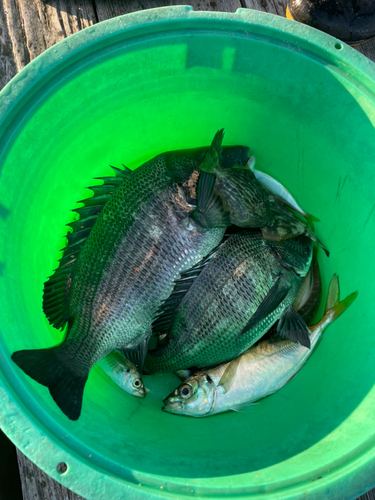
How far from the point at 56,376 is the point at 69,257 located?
1.76ft

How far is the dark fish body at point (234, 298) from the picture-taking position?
1663 mm

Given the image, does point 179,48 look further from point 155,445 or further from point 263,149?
point 155,445

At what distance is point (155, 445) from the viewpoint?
156 cm

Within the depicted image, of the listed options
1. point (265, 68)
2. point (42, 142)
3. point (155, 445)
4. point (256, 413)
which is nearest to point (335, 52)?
point (265, 68)

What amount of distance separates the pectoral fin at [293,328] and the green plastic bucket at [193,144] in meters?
0.23

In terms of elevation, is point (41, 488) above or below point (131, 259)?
below

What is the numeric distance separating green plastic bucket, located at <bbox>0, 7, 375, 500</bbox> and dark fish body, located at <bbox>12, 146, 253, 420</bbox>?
0.24 m

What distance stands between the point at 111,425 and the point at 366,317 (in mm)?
1209

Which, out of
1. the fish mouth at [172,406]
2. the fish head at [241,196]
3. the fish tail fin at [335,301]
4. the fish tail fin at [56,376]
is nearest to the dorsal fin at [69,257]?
the fish tail fin at [56,376]

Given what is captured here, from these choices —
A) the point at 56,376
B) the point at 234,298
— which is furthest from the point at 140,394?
the point at 234,298

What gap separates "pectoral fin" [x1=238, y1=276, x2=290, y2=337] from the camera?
5.33ft

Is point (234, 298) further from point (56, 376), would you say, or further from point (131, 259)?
point (56, 376)

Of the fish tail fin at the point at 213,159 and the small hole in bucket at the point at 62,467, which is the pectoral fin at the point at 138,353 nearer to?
the small hole in bucket at the point at 62,467

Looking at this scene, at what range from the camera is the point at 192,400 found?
1804 millimetres
